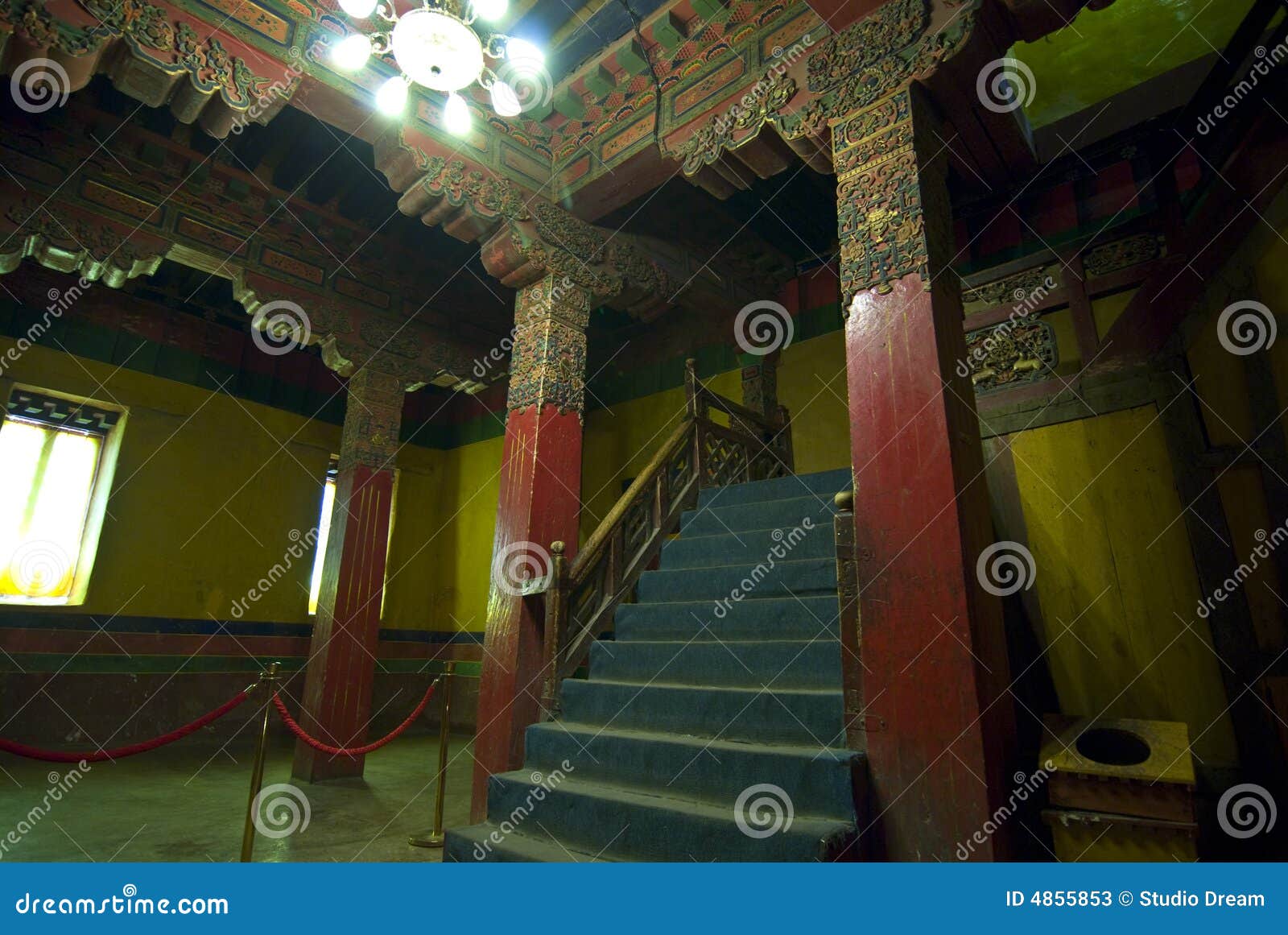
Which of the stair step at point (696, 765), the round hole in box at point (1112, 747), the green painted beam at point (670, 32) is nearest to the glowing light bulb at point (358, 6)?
the green painted beam at point (670, 32)

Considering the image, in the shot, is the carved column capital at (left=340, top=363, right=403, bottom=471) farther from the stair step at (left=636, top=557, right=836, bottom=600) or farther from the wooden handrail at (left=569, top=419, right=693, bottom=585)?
the stair step at (left=636, top=557, right=836, bottom=600)

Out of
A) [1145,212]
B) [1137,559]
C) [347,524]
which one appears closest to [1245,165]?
[1145,212]

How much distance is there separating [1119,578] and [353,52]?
5385 mm

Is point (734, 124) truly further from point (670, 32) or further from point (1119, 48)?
point (1119, 48)

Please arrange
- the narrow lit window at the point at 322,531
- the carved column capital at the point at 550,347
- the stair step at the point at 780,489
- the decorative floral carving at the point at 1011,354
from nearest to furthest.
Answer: the decorative floral carving at the point at 1011,354, the stair step at the point at 780,489, the carved column capital at the point at 550,347, the narrow lit window at the point at 322,531

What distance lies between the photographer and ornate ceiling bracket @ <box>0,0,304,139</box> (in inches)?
141

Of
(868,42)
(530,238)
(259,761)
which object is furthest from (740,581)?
(868,42)

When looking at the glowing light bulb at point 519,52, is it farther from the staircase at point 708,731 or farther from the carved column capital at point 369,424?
the carved column capital at point 369,424

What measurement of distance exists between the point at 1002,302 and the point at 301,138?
5757mm

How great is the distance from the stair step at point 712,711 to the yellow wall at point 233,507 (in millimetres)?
5760

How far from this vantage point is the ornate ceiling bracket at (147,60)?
3570 mm

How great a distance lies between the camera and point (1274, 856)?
9.89ft

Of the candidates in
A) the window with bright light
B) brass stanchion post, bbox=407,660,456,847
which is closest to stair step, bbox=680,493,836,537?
brass stanchion post, bbox=407,660,456,847

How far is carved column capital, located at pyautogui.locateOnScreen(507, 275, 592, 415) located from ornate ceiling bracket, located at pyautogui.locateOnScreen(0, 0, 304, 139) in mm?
2046
